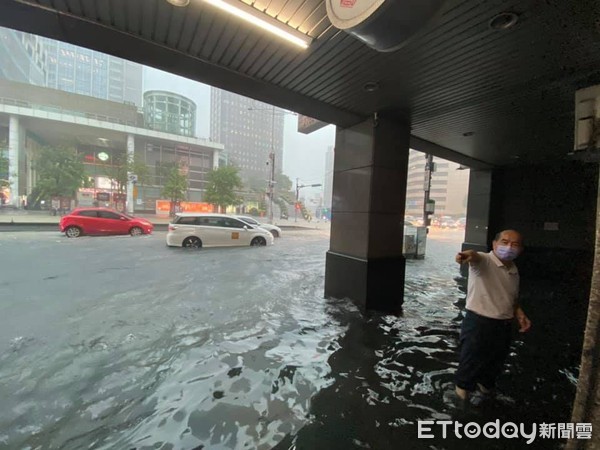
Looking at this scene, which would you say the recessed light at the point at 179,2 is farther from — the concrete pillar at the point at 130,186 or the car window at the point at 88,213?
the concrete pillar at the point at 130,186

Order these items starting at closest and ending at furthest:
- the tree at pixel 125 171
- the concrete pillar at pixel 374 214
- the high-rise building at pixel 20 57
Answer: the concrete pillar at pixel 374 214, the tree at pixel 125 171, the high-rise building at pixel 20 57

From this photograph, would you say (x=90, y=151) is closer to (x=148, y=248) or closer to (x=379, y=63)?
(x=148, y=248)

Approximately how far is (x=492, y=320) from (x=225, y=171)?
A: 33191 mm

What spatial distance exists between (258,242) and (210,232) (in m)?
2.47

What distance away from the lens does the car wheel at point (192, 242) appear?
12625 millimetres

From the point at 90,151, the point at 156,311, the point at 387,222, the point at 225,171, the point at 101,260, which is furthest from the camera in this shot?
the point at 90,151

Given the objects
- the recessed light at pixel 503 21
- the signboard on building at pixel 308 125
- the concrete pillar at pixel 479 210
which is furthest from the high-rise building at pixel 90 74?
the recessed light at pixel 503 21

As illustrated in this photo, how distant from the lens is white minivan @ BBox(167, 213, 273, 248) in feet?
41.0

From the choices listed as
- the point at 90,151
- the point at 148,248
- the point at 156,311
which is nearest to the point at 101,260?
the point at 148,248

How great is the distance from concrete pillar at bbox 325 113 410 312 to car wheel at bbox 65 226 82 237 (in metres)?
14.7

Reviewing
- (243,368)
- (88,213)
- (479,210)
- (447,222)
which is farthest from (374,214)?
(447,222)

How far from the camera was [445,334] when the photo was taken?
4.31m

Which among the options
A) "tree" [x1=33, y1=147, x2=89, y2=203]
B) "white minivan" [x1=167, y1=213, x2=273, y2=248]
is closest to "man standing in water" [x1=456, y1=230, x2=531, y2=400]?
"white minivan" [x1=167, y1=213, x2=273, y2=248]

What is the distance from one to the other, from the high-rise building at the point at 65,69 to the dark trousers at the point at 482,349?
5594 centimetres
